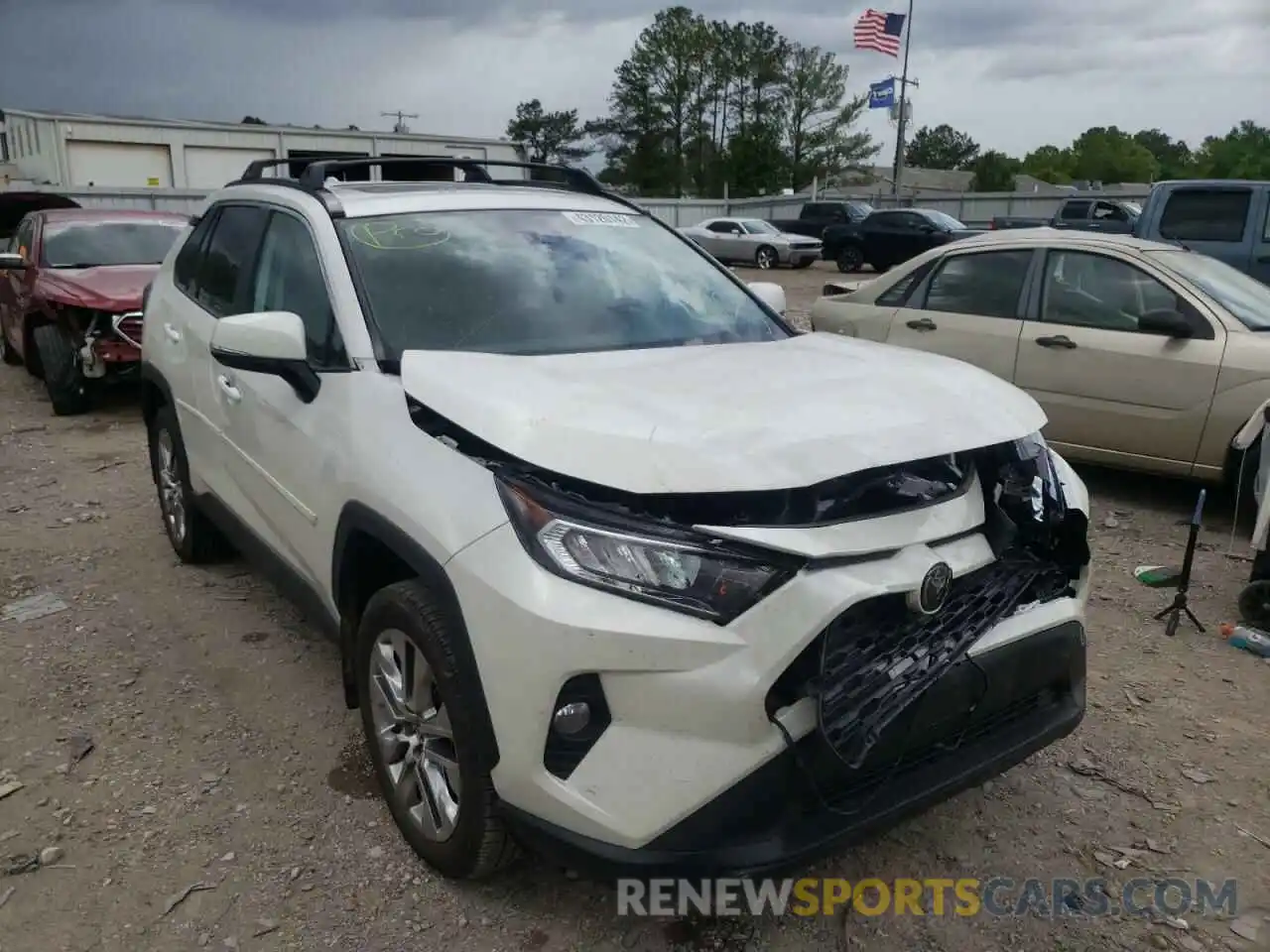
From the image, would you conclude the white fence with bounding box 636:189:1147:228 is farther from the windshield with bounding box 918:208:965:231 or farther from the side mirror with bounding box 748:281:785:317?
the side mirror with bounding box 748:281:785:317

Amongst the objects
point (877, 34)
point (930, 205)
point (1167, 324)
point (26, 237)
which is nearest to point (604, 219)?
point (1167, 324)

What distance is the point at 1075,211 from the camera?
20.5 m

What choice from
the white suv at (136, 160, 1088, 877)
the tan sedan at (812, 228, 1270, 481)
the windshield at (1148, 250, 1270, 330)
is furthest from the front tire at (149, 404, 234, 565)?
the windshield at (1148, 250, 1270, 330)

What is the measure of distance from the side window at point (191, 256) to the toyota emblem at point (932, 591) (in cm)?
349

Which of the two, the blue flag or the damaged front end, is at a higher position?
the blue flag

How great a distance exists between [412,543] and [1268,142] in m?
90.4

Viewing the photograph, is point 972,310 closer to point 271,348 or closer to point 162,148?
point 271,348

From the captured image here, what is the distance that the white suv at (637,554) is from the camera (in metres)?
2.01

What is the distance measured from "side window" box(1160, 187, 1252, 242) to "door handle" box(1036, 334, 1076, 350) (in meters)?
4.96

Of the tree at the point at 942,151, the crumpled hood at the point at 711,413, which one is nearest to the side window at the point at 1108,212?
the crumpled hood at the point at 711,413

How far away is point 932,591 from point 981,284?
190 inches

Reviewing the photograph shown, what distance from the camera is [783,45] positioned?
7150cm

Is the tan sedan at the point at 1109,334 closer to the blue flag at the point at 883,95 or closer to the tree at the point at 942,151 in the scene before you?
the blue flag at the point at 883,95

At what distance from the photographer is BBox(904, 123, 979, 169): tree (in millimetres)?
100625
